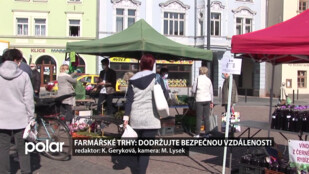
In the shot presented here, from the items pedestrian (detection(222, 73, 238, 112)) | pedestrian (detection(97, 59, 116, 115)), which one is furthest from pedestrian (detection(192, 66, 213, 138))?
pedestrian (detection(97, 59, 116, 115))

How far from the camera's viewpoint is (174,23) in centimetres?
3219

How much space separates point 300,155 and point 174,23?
1104 inches

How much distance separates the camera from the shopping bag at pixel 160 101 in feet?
16.1

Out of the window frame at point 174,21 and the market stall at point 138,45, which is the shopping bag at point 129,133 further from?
the window frame at point 174,21

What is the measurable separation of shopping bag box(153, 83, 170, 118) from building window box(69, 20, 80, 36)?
2744 centimetres

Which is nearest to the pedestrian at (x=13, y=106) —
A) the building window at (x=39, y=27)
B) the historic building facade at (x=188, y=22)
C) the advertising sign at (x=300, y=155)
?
the advertising sign at (x=300, y=155)

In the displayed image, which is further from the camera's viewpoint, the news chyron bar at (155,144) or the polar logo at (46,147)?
the news chyron bar at (155,144)

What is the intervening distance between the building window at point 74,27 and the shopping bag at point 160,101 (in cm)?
2744

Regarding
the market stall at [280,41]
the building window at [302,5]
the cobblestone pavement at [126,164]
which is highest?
the building window at [302,5]

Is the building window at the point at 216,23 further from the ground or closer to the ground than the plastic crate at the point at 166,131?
further from the ground

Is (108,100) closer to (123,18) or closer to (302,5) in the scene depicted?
(123,18)

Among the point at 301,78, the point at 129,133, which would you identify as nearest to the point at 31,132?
the point at 129,133

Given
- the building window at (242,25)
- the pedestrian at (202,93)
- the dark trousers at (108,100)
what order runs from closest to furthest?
the pedestrian at (202,93) < the dark trousers at (108,100) < the building window at (242,25)

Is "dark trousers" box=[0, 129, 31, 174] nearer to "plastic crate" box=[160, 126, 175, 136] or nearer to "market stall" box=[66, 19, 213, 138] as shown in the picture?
"market stall" box=[66, 19, 213, 138]
